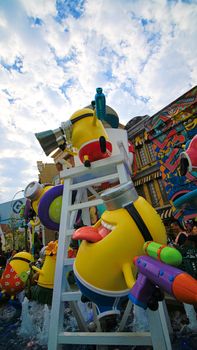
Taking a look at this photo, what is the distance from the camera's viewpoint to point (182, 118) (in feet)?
28.1

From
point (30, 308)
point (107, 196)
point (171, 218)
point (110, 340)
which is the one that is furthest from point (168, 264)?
point (171, 218)

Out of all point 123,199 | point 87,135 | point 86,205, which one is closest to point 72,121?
point 87,135

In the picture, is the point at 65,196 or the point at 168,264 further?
the point at 65,196

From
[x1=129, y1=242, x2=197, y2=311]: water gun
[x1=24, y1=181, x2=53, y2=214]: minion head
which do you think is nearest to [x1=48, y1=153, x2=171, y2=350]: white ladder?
[x1=129, y1=242, x2=197, y2=311]: water gun

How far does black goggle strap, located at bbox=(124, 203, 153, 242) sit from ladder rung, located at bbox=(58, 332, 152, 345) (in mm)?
853

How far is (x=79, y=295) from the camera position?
1734 mm

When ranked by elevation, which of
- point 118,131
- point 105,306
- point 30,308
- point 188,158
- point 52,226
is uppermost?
point 118,131

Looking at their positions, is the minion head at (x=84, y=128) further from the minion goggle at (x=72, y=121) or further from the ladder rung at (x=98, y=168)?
the ladder rung at (x=98, y=168)

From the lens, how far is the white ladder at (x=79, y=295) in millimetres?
1469

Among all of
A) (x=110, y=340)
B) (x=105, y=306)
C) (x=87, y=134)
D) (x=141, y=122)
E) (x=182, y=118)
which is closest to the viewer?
(x=105, y=306)

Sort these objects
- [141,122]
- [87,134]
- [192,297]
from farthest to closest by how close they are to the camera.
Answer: [141,122] < [87,134] < [192,297]

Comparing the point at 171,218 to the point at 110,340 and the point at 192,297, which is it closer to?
the point at 110,340

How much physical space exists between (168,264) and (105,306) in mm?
660

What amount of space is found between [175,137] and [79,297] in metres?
8.31
